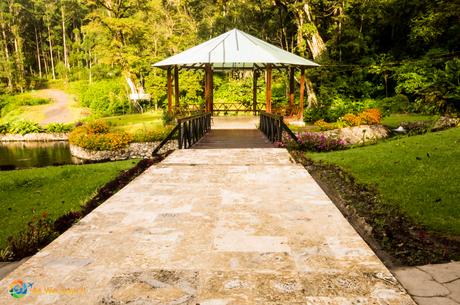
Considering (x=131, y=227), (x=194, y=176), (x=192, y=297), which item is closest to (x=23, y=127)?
(x=194, y=176)

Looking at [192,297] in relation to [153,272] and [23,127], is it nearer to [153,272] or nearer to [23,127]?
[153,272]

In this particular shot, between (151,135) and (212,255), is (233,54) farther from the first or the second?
(212,255)

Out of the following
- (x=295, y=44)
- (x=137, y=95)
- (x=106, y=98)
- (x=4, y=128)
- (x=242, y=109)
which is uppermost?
(x=295, y=44)

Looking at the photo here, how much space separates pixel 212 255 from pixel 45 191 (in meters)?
9.21

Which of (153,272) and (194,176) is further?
(194,176)

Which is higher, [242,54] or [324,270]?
[242,54]

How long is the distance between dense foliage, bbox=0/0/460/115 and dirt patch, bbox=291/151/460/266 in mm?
5890

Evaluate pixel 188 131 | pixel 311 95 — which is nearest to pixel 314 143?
pixel 188 131

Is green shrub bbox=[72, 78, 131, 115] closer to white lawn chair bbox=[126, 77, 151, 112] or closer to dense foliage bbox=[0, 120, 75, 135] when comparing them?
white lawn chair bbox=[126, 77, 151, 112]

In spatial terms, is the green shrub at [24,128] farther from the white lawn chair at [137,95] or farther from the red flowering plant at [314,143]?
the red flowering plant at [314,143]

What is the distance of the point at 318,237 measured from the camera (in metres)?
4.12

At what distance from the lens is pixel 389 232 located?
5426 mm

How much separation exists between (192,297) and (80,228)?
219cm

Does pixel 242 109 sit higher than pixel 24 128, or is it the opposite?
pixel 242 109
